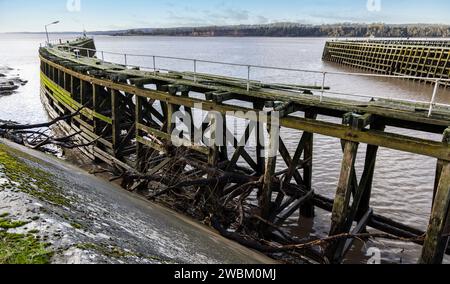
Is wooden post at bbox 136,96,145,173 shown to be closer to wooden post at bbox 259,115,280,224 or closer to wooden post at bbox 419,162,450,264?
wooden post at bbox 259,115,280,224

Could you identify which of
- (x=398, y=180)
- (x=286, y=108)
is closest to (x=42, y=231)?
(x=286, y=108)

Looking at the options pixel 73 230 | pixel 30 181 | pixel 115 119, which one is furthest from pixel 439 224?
Answer: pixel 115 119

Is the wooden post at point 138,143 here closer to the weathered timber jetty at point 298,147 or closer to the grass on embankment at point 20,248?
the weathered timber jetty at point 298,147

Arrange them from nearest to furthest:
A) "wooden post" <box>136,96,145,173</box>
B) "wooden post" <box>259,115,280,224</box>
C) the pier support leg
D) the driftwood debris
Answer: "wooden post" <box>259,115,280,224</box> → the driftwood debris → "wooden post" <box>136,96,145,173</box> → the pier support leg

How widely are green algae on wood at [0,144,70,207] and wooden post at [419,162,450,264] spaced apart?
546 cm

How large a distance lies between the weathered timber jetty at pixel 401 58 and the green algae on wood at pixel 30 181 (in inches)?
1407

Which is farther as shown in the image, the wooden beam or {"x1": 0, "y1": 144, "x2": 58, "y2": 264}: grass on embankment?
the wooden beam

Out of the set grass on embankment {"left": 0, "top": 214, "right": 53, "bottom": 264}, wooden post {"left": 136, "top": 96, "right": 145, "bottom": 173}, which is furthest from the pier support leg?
grass on embankment {"left": 0, "top": 214, "right": 53, "bottom": 264}

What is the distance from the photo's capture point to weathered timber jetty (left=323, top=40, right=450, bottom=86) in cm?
3359

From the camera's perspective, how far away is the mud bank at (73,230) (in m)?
2.83
